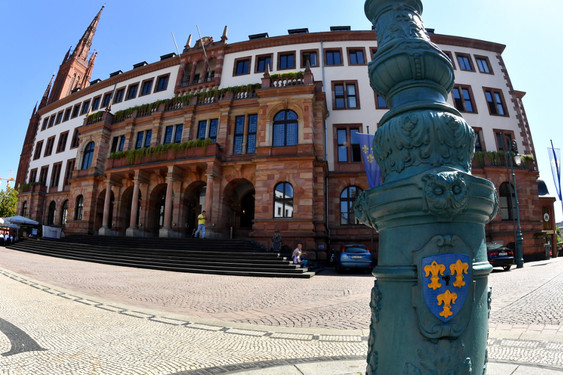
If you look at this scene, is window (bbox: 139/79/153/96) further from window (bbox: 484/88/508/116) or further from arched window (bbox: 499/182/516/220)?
arched window (bbox: 499/182/516/220)

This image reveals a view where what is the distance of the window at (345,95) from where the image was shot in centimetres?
2355

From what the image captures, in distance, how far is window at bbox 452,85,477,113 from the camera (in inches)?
948

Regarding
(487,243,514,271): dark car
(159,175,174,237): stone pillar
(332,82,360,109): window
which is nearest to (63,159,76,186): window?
(159,175,174,237): stone pillar

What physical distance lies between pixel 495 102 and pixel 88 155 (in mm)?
37161

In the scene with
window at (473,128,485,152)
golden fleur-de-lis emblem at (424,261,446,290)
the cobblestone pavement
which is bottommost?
the cobblestone pavement

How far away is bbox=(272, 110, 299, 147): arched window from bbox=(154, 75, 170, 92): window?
50.0 ft

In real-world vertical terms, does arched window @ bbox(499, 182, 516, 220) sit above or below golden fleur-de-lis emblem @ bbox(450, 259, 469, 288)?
above

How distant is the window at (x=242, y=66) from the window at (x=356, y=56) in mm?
9026

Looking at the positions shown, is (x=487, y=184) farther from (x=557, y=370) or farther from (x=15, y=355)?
(x=15, y=355)

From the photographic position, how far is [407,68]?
2.00 m

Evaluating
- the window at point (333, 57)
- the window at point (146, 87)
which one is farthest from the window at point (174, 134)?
the window at point (333, 57)

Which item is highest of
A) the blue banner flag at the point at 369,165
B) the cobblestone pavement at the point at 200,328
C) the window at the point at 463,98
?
the window at the point at 463,98

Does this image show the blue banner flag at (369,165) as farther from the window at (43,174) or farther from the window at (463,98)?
the window at (43,174)

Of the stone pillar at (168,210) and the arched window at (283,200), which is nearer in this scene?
the arched window at (283,200)
